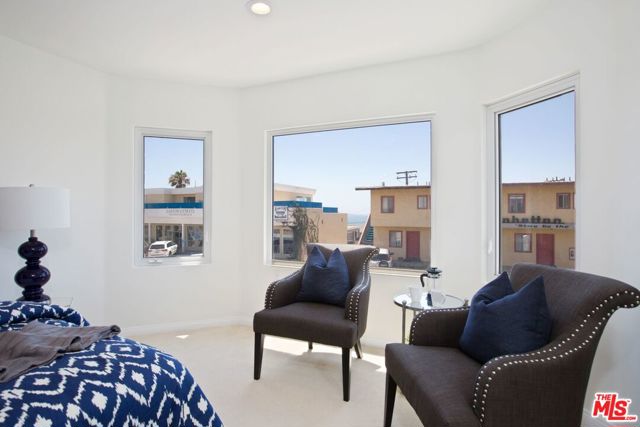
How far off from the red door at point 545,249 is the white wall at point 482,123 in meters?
0.38

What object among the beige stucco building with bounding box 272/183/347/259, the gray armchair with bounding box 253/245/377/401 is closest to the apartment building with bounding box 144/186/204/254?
the beige stucco building with bounding box 272/183/347/259

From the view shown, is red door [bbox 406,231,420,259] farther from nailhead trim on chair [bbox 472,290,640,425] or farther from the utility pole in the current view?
nailhead trim on chair [bbox 472,290,640,425]

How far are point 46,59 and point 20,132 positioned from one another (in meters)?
0.68

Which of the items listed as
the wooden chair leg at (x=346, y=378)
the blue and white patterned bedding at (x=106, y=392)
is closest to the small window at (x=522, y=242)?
the wooden chair leg at (x=346, y=378)

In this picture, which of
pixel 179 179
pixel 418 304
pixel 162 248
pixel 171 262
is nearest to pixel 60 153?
pixel 179 179

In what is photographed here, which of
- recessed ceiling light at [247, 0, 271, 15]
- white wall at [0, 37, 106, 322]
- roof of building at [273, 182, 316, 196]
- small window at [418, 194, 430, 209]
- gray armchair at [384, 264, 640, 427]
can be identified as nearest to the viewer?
gray armchair at [384, 264, 640, 427]

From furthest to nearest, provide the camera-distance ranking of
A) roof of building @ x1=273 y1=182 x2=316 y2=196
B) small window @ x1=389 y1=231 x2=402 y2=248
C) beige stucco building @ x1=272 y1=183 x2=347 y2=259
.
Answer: roof of building @ x1=273 y1=182 x2=316 y2=196 < beige stucco building @ x1=272 y1=183 x2=347 y2=259 < small window @ x1=389 y1=231 x2=402 y2=248

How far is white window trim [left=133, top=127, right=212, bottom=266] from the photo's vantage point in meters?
3.68

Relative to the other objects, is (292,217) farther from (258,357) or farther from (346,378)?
Result: (346,378)

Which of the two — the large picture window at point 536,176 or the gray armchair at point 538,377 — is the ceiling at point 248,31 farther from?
the gray armchair at point 538,377

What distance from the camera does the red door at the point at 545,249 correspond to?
8.20 ft

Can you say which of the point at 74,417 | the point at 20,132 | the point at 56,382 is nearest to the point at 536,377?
the point at 74,417

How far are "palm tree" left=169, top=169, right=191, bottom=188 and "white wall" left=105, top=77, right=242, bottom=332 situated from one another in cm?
27

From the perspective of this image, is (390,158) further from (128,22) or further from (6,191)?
(6,191)
